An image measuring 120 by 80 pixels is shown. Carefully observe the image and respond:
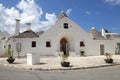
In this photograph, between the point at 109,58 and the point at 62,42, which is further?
the point at 62,42

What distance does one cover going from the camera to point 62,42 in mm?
37844

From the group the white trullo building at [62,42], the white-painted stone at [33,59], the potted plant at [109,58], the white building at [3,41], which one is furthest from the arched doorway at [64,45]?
the white-painted stone at [33,59]

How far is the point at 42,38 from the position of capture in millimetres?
35031

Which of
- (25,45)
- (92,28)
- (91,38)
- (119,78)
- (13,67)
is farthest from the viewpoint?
(92,28)

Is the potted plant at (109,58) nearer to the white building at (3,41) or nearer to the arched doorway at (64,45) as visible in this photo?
the arched doorway at (64,45)

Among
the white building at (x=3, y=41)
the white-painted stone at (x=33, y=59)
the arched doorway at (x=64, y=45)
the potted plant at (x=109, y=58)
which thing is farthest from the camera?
the white building at (x=3, y=41)

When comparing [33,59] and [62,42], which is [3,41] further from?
[33,59]

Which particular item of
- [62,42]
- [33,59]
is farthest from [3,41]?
[33,59]

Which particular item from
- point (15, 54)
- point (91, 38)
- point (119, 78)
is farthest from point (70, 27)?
point (119, 78)

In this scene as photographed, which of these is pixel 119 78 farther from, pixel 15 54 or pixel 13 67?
pixel 15 54

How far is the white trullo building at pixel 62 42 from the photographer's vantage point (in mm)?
34969

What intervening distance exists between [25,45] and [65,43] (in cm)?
694

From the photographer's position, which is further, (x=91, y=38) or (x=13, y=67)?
(x=91, y=38)

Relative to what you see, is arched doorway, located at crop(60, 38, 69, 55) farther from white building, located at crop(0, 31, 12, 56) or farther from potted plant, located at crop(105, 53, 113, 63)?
potted plant, located at crop(105, 53, 113, 63)
